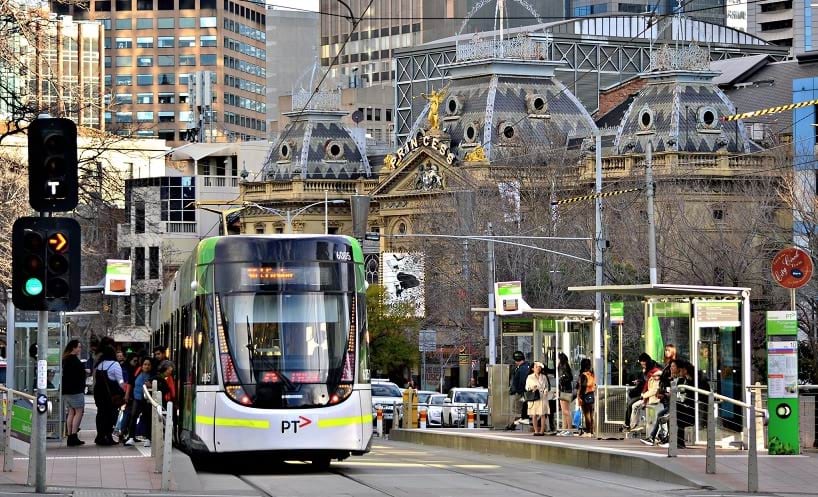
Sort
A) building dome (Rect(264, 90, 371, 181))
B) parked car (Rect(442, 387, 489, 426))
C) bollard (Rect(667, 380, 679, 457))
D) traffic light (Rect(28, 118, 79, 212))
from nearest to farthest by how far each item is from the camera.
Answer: traffic light (Rect(28, 118, 79, 212))
bollard (Rect(667, 380, 679, 457))
parked car (Rect(442, 387, 489, 426))
building dome (Rect(264, 90, 371, 181))

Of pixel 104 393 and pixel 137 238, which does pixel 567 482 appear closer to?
pixel 104 393

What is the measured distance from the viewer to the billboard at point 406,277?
87.6m

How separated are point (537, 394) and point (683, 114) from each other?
70.8m

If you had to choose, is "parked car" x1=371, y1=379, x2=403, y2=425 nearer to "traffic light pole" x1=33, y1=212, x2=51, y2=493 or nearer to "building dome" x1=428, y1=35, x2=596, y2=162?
"traffic light pole" x1=33, y1=212, x2=51, y2=493

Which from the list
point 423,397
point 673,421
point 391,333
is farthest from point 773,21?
point 673,421

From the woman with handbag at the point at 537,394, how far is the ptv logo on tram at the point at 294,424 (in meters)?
8.94

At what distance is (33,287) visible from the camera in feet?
70.1

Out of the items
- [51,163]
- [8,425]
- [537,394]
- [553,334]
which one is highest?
[51,163]

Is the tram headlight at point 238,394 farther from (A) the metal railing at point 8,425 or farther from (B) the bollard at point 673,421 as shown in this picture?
(B) the bollard at point 673,421

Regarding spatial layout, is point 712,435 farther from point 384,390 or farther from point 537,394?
point 384,390

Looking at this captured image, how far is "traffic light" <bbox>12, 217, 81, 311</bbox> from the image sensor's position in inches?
842

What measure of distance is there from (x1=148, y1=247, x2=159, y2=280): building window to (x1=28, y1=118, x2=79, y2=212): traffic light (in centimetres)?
9534

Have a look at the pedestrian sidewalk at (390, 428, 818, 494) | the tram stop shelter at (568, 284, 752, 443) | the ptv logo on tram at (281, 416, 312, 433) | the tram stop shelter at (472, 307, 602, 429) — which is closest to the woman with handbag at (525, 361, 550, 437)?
the pedestrian sidewalk at (390, 428, 818, 494)

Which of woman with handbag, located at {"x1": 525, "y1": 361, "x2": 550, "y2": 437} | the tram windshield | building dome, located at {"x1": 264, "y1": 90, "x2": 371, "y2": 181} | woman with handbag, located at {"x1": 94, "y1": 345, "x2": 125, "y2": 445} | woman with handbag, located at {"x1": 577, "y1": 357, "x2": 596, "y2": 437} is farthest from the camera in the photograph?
building dome, located at {"x1": 264, "y1": 90, "x2": 371, "y2": 181}
